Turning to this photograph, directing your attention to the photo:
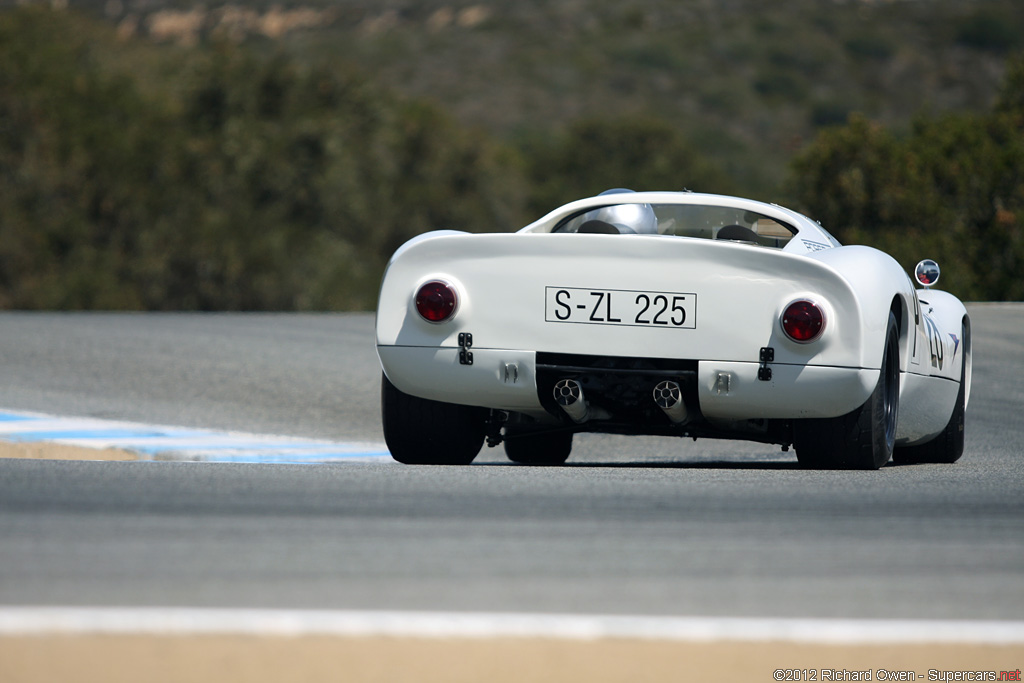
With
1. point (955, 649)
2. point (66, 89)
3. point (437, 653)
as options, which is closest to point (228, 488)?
point (437, 653)

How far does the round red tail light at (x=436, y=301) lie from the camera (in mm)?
5891

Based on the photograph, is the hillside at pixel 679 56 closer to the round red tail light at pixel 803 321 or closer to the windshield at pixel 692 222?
the windshield at pixel 692 222

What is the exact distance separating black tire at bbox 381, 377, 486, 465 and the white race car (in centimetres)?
2

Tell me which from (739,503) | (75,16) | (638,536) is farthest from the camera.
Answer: (75,16)

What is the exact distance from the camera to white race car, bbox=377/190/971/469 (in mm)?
5641

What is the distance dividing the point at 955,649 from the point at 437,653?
911 millimetres

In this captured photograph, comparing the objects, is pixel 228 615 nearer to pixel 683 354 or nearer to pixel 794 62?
pixel 683 354

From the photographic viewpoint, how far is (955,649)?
104 inches

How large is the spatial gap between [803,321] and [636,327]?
2.04 feet

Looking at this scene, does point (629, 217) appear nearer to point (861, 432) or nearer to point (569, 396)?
point (569, 396)

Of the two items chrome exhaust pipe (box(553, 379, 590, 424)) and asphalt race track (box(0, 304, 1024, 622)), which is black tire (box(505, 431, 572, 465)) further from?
chrome exhaust pipe (box(553, 379, 590, 424))

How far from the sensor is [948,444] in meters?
7.62

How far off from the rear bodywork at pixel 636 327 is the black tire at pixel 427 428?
0.30 m

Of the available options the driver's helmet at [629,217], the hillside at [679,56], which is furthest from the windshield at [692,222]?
the hillside at [679,56]
